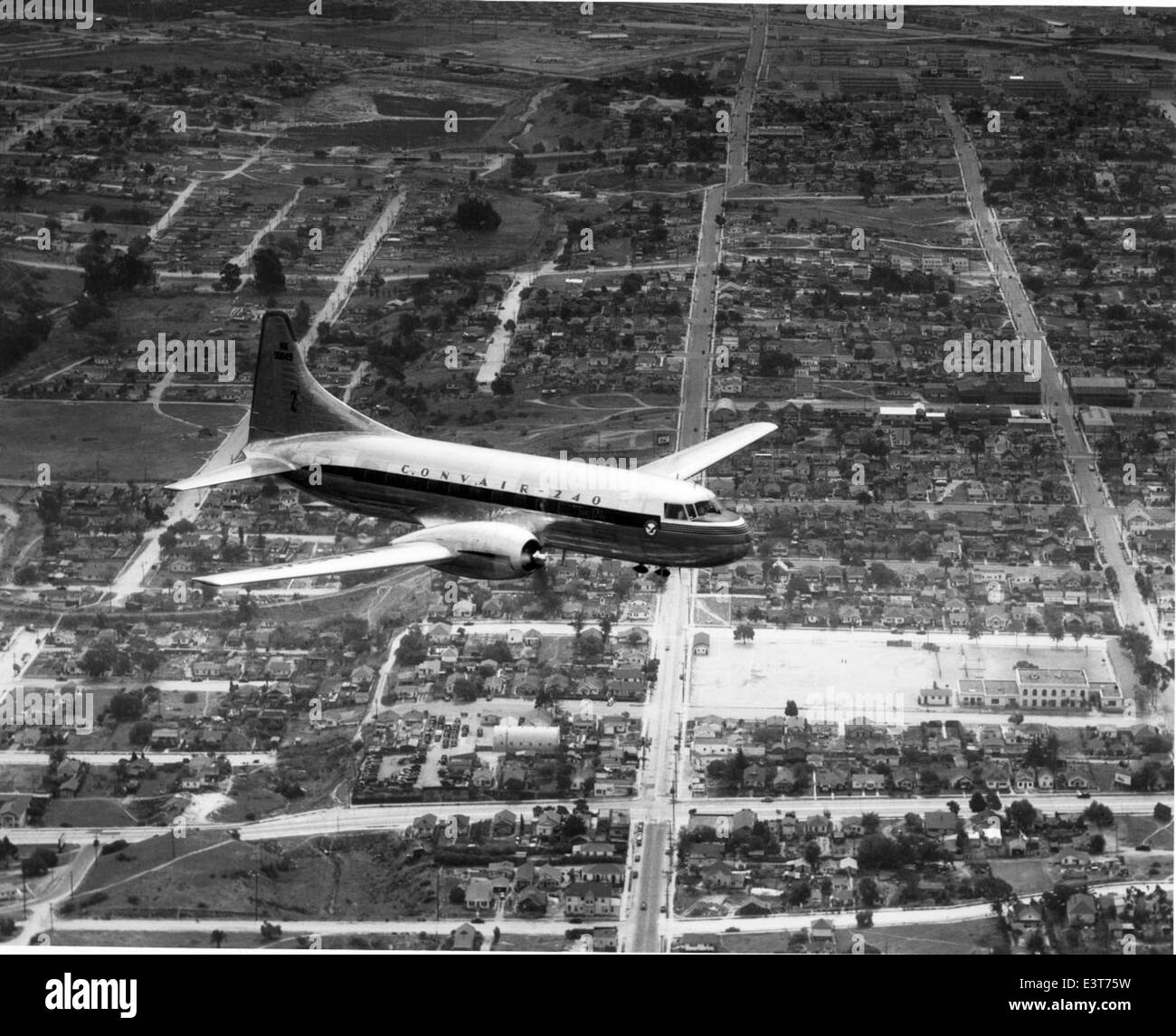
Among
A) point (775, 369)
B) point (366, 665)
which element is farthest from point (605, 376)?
point (366, 665)

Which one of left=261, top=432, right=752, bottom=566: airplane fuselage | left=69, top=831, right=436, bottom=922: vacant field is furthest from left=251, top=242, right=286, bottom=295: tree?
left=69, top=831, right=436, bottom=922: vacant field

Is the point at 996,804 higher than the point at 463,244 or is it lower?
lower

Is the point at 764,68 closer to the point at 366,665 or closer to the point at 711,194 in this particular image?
the point at 711,194

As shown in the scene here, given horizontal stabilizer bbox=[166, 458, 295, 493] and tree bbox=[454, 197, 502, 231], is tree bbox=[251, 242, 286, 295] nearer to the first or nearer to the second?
tree bbox=[454, 197, 502, 231]

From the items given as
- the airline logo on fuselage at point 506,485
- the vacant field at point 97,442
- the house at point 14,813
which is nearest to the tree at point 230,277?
the vacant field at point 97,442

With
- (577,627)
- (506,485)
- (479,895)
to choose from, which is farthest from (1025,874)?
(506,485)

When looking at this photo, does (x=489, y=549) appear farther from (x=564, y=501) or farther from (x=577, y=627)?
(x=577, y=627)

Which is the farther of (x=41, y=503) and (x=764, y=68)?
(x=764, y=68)
